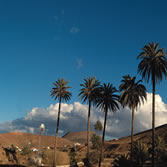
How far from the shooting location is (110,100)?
51.9 metres

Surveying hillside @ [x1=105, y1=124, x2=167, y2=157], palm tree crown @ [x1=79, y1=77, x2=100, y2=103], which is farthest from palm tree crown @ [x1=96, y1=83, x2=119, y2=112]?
hillside @ [x1=105, y1=124, x2=167, y2=157]

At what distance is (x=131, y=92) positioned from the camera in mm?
46188

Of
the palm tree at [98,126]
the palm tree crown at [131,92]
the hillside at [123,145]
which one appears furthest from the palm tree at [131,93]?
the palm tree at [98,126]

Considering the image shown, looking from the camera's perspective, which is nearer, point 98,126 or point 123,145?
point 123,145

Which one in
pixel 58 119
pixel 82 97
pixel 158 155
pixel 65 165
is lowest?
pixel 65 165

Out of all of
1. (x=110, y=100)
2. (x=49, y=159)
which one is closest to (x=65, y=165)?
(x=49, y=159)

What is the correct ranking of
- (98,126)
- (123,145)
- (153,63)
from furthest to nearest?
1. (98,126)
2. (123,145)
3. (153,63)

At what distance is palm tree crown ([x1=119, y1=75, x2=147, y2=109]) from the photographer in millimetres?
46219

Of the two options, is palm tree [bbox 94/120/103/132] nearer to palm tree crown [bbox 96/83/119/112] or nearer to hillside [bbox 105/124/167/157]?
hillside [bbox 105/124/167/157]

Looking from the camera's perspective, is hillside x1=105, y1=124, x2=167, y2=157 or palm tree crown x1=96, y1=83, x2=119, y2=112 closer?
palm tree crown x1=96, y1=83, x2=119, y2=112

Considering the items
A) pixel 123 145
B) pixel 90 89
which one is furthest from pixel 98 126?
pixel 90 89

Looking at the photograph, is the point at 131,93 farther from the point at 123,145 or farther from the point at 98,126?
the point at 98,126

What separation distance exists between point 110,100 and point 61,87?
16.4 m

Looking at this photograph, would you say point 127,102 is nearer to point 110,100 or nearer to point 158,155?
point 110,100
